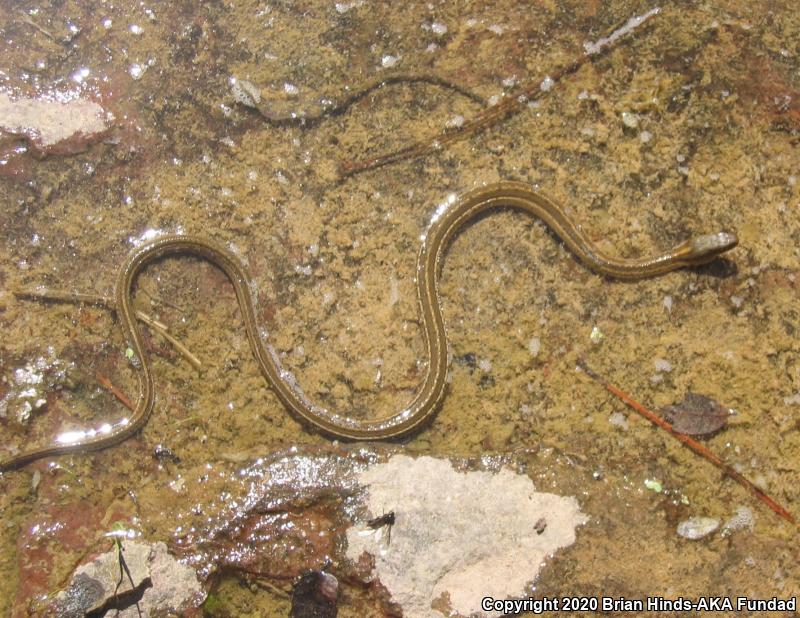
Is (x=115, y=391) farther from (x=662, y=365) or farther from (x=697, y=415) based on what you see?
(x=697, y=415)

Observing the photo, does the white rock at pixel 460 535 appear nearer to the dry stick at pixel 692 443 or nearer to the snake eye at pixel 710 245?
the dry stick at pixel 692 443

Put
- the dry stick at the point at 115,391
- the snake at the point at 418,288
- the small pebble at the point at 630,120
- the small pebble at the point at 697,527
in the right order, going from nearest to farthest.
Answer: the small pebble at the point at 697,527, the snake at the point at 418,288, the dry stick at the point at 115,391, the small pebble at the point at 630,120

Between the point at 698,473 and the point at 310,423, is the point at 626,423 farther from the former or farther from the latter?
the point at 310,423

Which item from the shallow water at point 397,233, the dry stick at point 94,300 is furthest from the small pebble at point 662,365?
the dry stick at point 94,300

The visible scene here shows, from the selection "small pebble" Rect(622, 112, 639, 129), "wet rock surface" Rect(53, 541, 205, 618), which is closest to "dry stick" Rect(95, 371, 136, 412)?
"wet rock surface" Rect(53, 541, 205, 618)

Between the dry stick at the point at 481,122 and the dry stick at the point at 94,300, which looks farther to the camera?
the dry stick at the point at 481,122

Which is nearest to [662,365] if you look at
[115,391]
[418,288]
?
[418,288]

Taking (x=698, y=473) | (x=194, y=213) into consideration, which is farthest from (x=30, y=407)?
(x=698, y=473)
